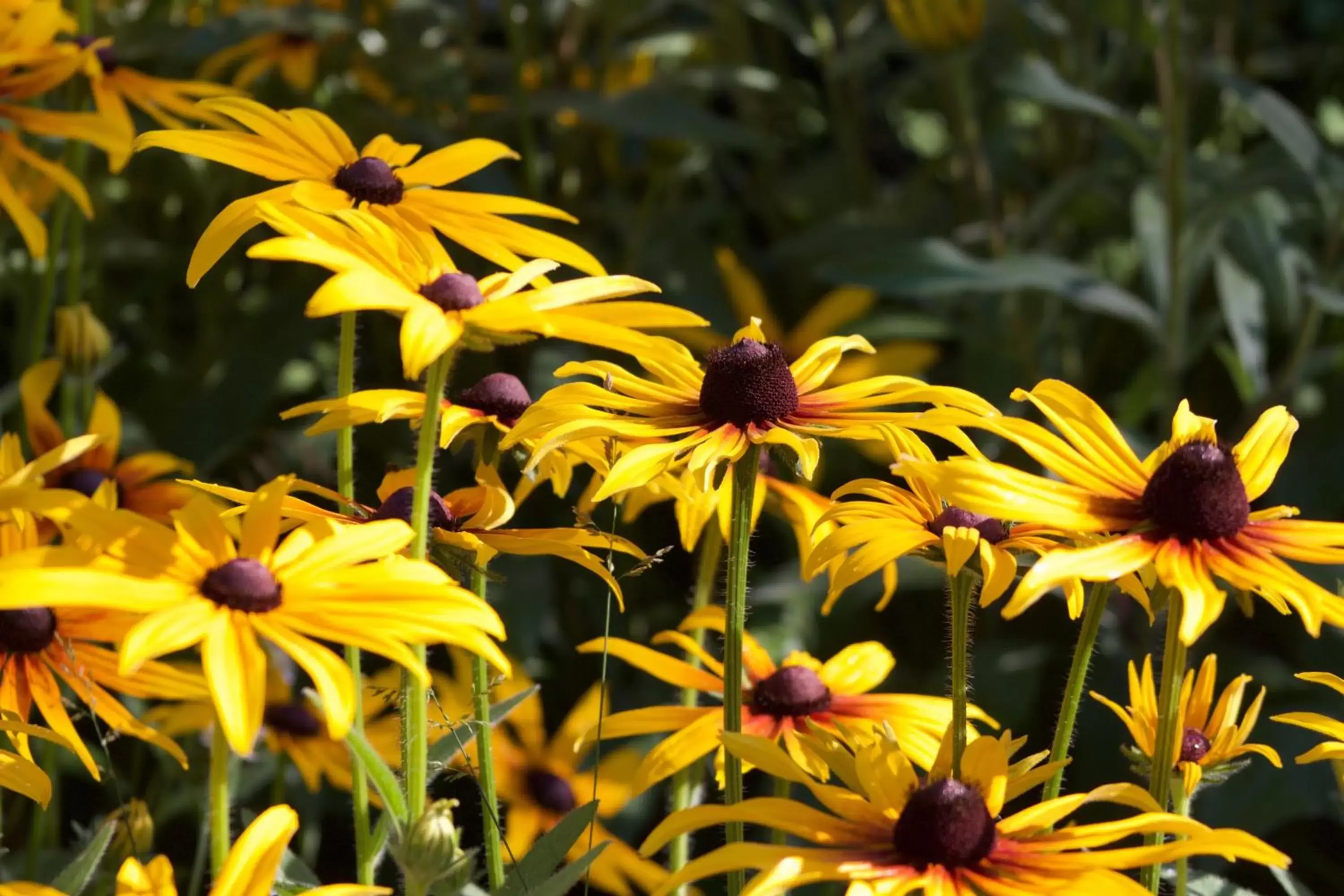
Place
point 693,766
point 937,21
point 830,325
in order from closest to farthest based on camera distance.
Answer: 1. point 693,766
2. point 937,21
3. point 830,325

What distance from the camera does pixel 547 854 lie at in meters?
0.66

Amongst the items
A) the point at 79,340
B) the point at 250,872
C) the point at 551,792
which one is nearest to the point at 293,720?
the point at 551,792

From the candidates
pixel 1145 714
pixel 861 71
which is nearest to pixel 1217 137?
pixel 861 71

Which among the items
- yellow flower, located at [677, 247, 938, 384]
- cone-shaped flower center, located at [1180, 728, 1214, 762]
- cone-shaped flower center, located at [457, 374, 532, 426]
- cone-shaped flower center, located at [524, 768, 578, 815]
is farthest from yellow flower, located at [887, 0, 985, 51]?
cone-shaped flower center, located at [1180, 728, 1214, 762]

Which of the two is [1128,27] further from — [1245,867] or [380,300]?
[380,300]

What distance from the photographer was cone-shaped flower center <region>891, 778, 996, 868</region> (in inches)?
22.0

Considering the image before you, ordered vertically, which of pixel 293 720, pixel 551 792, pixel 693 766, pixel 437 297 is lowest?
pixel 551 792

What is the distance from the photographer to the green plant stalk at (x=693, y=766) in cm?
84

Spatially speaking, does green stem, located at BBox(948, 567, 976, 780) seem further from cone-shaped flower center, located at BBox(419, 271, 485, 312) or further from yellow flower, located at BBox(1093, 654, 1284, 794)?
cone-shaped flower center, located at BBox(419, 271, 485, 312)

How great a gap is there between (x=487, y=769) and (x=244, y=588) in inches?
8.2

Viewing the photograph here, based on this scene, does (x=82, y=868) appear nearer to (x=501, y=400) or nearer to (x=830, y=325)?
(x=501, y=400)

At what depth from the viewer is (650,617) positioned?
1.66 metres

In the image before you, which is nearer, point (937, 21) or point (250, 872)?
point (250, 872)

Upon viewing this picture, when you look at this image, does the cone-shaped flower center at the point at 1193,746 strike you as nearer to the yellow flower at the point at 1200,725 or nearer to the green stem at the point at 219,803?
the yellow flower at the point at 1200,725
